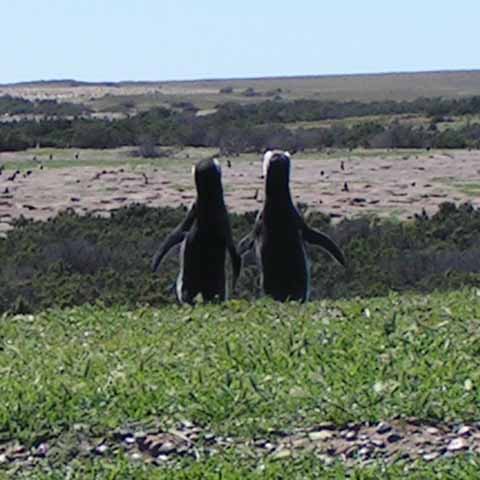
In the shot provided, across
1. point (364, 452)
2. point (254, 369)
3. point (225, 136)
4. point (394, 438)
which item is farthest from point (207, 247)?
point (225, 136)

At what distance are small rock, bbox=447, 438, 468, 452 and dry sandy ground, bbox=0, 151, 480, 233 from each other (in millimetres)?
22479

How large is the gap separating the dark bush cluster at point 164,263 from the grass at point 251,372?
6.41 meters

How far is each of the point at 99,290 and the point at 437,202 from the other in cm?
1314

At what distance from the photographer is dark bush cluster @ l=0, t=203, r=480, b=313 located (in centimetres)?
1991

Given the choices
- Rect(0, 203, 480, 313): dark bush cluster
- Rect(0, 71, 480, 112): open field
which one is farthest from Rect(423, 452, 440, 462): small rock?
Rect(0, 71, 480, 112): open field

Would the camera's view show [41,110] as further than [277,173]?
Yes

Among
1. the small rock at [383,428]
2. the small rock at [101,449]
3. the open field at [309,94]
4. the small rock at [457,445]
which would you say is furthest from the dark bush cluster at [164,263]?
the open field at [309,94]

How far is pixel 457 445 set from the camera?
23.0ft

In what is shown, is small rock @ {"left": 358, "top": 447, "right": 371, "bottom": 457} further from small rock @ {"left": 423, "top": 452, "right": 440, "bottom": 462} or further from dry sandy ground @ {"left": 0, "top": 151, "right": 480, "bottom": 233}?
dry sandy ground @ {"left": 0, "top": 151, "right": 480, "bottom": 233}

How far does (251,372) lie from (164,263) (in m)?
14.5

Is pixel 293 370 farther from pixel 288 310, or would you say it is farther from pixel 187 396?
pixel 288 310

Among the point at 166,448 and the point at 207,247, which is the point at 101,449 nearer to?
the point at 166,448

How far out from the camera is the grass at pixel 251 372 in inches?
301

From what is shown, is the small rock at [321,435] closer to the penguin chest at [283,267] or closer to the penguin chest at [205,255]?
the penguin chest at [283,267]
